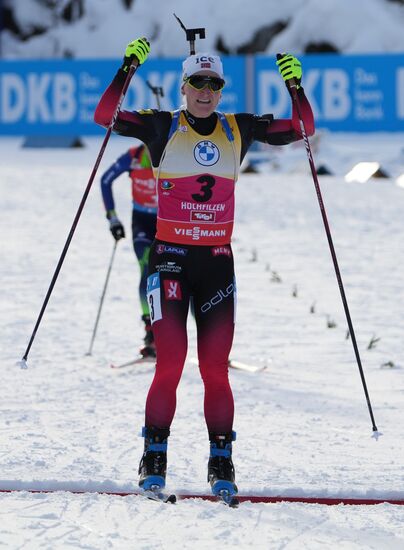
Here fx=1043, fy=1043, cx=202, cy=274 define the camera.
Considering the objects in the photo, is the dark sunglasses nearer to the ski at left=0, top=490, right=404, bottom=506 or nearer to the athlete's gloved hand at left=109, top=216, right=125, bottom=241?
the ski at left=0, top=490, right=404, bottom=506

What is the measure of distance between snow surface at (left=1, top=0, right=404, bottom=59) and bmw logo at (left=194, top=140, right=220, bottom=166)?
27605mm

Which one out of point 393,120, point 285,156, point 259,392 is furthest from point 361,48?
point 259,392

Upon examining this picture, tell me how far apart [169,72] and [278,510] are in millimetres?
21716

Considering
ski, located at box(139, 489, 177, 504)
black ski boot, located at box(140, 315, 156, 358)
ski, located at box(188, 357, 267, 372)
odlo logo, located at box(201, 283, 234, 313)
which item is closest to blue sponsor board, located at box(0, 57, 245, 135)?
black ski boot, located at box(140, 315, 156, 358)

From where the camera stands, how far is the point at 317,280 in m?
11.9

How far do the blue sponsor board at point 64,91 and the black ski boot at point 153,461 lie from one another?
20820mm

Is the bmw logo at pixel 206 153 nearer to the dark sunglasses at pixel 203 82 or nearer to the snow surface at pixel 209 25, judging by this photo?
the dark sunglasses at pixel 203 82

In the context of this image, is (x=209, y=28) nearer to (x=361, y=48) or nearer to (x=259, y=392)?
(x=361, y=48)

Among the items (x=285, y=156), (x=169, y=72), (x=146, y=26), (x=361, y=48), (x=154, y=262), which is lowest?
(x=154, y=262)

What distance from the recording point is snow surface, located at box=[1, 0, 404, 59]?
106ft

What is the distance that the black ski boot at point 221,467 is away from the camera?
486 cm

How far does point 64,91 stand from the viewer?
86.5 feet

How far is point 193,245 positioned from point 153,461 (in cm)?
106

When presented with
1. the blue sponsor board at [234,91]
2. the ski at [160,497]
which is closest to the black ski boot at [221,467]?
the ski at [160,497]
